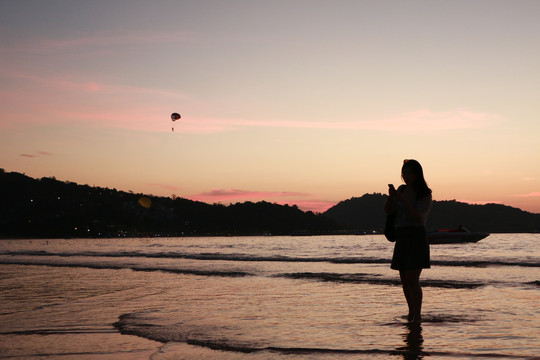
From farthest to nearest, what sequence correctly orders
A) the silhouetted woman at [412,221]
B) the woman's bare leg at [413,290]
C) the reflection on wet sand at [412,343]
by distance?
the woman's bare leg at [413,290], the silhouetted woman at [412,221], the reflection on wet sand at [412,343]

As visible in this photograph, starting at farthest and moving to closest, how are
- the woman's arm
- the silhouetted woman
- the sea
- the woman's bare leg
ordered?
the woman's bare leg < the silhouetted woman < the woman's arm < the sea

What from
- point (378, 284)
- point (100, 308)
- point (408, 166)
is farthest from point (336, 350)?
point (378, 284)

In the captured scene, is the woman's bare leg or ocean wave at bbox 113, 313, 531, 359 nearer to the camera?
ocean wave at bbox 113, 313, 531, 359

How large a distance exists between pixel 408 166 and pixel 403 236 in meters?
0.94

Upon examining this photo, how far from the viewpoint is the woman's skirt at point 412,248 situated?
6.92 m

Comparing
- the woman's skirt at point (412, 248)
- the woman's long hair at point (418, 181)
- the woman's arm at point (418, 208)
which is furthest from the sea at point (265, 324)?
the woman's long hair at point (418, 181)

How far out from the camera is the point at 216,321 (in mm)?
7957

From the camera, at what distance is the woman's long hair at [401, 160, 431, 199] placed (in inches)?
271

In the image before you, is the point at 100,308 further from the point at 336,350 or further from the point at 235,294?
the point at 336,350

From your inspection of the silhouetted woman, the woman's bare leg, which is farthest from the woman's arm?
the woman's bare leg

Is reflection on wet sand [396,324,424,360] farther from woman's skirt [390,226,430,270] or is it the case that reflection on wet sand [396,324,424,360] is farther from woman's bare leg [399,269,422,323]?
woman's skirt [390,226,430,270]

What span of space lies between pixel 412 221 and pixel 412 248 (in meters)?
0.36

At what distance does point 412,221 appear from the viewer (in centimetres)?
696

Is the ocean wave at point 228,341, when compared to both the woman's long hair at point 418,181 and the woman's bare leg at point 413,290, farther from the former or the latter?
the woman's long hair at point 418,181
